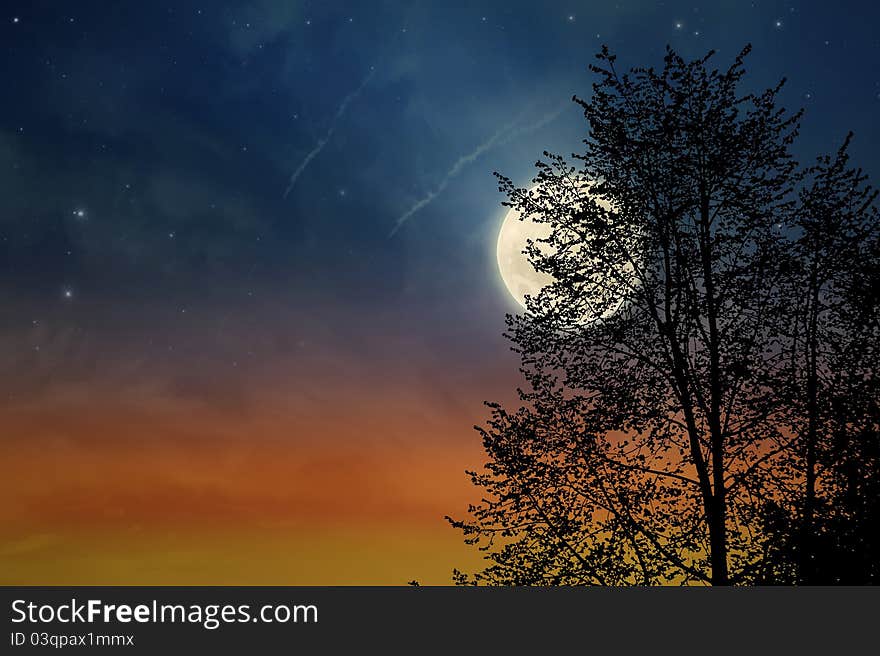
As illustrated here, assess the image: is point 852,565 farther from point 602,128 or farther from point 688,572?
Answer: point 602,128

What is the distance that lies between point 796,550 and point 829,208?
24.0 ft

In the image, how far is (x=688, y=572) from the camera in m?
13.7

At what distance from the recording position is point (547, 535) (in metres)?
13.9
